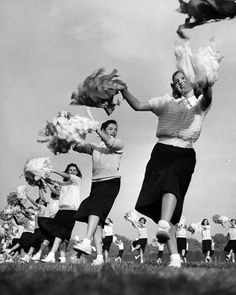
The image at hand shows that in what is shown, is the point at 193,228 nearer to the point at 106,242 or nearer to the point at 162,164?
the point at 106,242

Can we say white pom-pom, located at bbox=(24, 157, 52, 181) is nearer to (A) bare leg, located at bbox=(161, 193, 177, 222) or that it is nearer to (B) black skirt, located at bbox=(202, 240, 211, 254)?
(A) bare leg, located at bbox=(161, 193, 177, 222)

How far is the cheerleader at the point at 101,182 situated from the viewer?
295 inches

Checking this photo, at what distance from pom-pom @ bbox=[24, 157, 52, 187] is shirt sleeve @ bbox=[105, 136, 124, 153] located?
1.48 meters

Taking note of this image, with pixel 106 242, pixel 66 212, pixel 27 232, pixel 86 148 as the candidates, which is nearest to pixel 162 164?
pixel 86 148

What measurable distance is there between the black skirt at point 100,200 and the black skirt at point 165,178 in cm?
168

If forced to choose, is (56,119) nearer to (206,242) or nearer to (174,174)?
(174,174)

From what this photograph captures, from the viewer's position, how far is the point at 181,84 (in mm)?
6113

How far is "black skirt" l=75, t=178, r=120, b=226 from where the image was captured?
7.54 m

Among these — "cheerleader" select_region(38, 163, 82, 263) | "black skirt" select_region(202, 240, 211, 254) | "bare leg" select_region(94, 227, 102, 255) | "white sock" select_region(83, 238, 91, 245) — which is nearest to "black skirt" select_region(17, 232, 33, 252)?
"cheerleader" select_region(38, 163, 82, 263)

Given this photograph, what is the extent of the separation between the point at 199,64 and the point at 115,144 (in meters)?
2.60

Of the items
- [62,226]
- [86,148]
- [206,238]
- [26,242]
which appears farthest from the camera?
[206,238]

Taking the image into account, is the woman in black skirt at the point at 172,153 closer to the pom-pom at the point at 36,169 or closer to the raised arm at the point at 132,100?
the raised arm at the point at 132,100

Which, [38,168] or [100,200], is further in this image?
[38,168]

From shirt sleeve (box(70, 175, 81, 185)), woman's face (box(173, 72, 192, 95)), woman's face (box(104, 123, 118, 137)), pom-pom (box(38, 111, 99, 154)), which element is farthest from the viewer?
shirt sleeve (box(70, 175, 81, 185))
